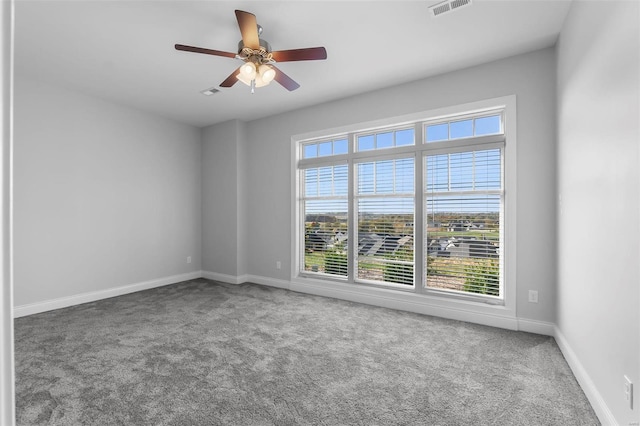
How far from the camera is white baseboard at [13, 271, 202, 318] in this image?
12.6 ft

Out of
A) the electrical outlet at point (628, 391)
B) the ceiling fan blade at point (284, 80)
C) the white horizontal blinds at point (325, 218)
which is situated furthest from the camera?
the white horizontal blinds at point (325, 218)

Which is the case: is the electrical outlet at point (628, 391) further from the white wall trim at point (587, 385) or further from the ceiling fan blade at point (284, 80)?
the ceiling fan blade at point (284, 80)

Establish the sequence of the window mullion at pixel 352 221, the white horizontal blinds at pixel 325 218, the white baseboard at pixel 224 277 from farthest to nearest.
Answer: the white baseboard at pixel 224 277
the white horizontal blinds at pixel 325 218
the window mullion at pixel 352 221

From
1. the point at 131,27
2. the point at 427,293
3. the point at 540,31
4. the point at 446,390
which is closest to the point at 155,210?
the point at 131,27

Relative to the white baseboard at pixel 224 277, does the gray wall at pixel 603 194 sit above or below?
above

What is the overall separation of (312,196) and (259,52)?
2.60 metres

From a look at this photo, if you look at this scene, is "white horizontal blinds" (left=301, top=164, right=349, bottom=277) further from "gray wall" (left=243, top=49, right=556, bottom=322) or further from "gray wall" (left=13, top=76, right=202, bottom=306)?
"gray wall" (left=13, top=76, right=202, bottom=306)

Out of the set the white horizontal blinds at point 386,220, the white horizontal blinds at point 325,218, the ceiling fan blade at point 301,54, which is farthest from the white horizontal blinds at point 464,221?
the ceiling fan blade at point 301,54

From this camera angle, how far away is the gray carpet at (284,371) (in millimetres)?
2006

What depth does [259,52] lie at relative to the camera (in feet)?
8.95

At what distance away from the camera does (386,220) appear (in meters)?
4.34

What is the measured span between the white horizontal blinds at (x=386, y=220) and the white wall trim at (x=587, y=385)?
168 cm

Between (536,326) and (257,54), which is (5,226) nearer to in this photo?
(257,54)

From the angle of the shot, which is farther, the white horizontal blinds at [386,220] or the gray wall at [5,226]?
the white horizontal blinds at [386,220]
